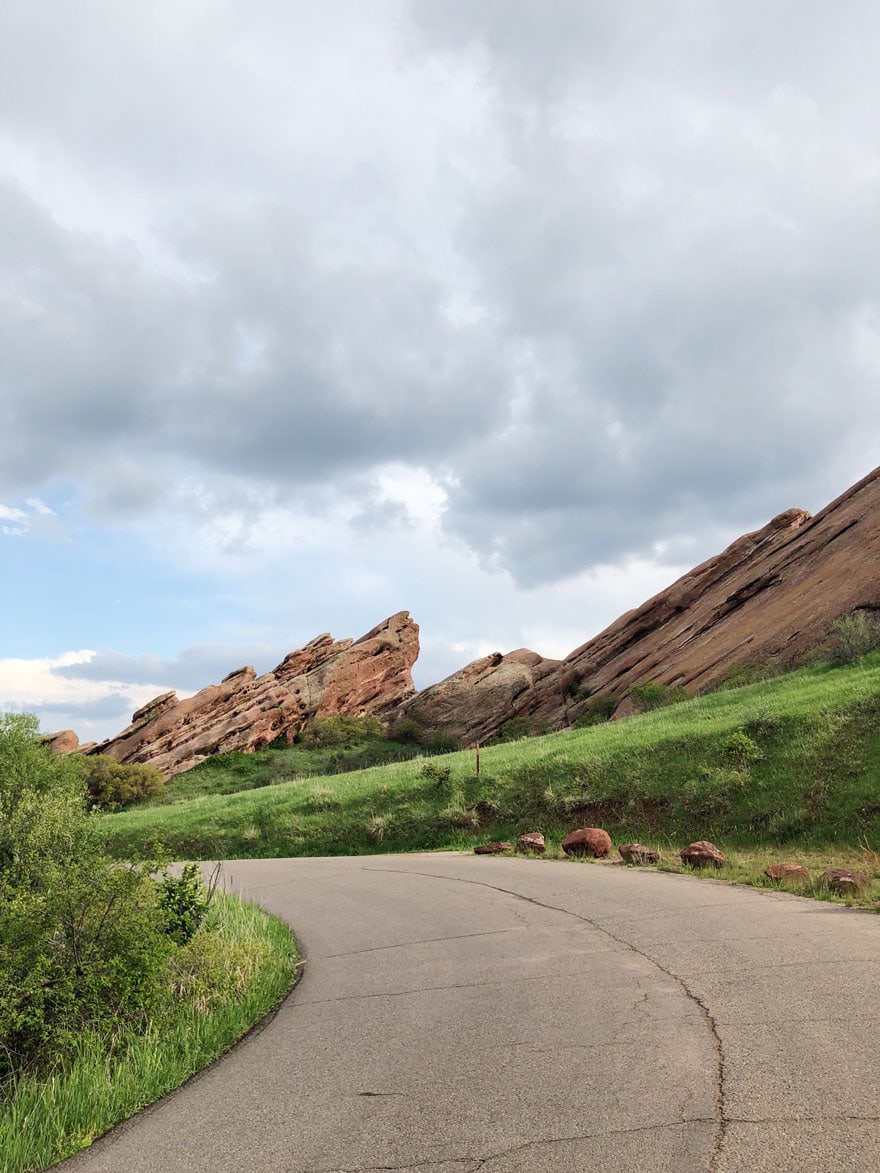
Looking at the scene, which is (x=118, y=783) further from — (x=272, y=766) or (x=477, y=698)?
(x=477, y=698)

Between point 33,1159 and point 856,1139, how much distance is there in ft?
15.8

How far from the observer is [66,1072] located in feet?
20.8

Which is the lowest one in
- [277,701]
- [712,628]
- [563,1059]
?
[563,1059]

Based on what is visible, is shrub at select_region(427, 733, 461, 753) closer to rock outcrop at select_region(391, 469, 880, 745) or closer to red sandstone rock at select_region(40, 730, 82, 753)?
rock outcrop at select_region(391, 469, 880, 745)

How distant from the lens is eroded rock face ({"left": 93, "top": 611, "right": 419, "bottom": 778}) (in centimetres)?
6506

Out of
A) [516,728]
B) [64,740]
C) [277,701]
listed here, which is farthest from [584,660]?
[64,740]

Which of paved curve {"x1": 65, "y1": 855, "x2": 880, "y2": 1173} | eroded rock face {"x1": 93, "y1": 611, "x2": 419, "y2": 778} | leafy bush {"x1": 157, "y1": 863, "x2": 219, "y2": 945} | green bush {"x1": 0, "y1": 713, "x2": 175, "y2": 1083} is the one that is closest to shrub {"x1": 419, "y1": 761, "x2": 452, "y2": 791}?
paved curve {"x1": 65, "y1": 855, "x2": 880, "y2": 1173}

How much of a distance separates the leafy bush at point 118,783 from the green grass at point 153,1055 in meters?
46.6

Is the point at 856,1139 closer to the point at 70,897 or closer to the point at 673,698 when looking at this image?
the point at 70,897

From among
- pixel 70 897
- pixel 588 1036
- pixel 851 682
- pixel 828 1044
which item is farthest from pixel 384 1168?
pixel 851 682

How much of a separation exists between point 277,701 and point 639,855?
188ft

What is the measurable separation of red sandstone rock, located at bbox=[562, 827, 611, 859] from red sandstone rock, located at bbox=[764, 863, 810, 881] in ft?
16.0

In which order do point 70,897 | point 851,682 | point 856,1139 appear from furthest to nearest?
point 851,682, point 70,897, point 856,1139

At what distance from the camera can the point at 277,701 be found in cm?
6888
